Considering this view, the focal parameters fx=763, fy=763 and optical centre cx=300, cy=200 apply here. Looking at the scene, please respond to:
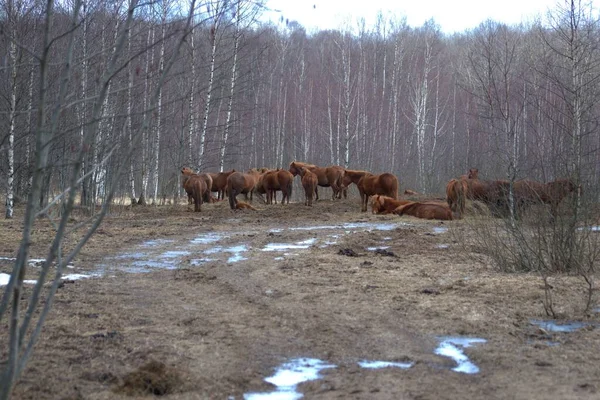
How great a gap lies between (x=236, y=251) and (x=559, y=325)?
24.0 feet

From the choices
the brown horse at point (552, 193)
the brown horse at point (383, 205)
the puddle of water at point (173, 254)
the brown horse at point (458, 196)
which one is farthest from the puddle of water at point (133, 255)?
the brown horse at point (383, 205)

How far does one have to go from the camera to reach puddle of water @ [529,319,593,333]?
22.3ft

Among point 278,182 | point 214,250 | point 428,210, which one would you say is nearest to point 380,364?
point 214,250

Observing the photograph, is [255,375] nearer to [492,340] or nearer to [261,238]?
[492,340]

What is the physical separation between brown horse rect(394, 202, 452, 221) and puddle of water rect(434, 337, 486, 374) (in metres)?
15.8

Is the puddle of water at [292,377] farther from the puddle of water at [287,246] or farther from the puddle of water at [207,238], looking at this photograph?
the puddle of water at [207,238]

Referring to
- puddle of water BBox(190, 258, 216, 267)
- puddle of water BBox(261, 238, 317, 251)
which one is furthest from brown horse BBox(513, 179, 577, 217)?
puddle of water BBox(190, 258, 216, 267)

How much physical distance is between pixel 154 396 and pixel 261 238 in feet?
36.6

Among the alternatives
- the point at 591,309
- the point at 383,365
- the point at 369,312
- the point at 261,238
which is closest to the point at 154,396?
the point at 383,365

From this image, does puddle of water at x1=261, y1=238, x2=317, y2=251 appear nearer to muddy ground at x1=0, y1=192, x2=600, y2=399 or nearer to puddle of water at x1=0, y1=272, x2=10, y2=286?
muddy ground at x1=0, y1=192, x2=600, y2=399

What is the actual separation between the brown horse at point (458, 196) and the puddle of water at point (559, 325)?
11756 mm

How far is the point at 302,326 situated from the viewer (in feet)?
22.5

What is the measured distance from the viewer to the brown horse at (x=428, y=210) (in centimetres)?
2214

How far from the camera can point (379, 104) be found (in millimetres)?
57562
